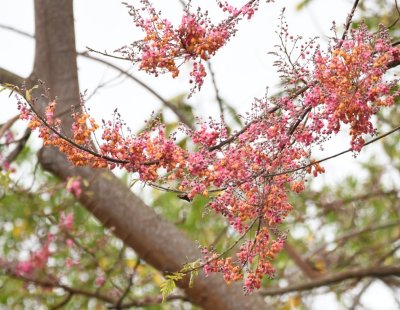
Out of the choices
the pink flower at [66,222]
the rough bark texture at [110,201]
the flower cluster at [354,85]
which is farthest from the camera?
the pink flower at [66,222]

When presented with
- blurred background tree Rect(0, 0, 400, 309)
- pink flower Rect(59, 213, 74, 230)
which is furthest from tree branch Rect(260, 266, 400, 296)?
pink flower Rect(59, 213, 74, 230)

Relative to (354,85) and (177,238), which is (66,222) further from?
(354,85)

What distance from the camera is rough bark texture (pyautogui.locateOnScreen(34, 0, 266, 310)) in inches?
140

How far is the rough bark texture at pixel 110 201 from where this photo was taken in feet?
11.7

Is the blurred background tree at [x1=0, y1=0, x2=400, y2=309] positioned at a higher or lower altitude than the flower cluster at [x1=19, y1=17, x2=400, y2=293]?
higher

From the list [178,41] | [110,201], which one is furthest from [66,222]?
[178,41]

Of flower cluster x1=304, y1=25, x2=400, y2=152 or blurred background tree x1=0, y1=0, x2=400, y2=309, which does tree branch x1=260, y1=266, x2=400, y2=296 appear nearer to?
blurred background tree x1=0, y1=0, x2=400, y2=309

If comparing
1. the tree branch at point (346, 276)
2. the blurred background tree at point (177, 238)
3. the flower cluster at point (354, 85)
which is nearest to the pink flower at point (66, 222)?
the blurred background tree at point (177, 238)

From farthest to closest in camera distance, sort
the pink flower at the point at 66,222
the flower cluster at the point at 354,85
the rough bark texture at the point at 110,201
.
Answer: the pink flower at the point at 66,222
the rough bark texture at the point at 110,201
the flower cluster at the point at 354,85

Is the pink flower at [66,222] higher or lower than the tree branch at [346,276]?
lower

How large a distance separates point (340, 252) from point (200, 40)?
3914 millimetres

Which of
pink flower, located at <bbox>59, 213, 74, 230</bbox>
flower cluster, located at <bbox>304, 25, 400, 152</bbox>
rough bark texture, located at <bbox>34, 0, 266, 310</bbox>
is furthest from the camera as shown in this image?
pink flower, located at <bbox>59, 213, 74, 230</bbox>

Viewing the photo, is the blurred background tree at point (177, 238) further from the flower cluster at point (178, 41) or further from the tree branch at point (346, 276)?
the flower cluster at point (178, 41)

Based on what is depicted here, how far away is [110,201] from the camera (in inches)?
145
